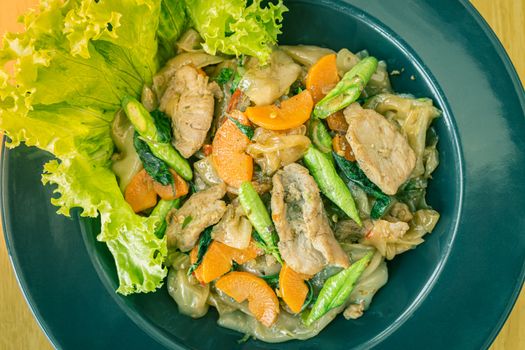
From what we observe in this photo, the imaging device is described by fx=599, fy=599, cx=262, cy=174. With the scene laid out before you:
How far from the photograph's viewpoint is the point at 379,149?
3.40 meters

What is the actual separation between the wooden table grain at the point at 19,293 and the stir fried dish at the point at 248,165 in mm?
1020

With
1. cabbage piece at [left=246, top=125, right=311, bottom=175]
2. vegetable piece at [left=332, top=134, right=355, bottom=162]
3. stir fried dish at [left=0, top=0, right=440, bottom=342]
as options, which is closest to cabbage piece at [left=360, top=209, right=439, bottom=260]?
stir fried dish at [left=0, top=0, right=440, bottom=342]

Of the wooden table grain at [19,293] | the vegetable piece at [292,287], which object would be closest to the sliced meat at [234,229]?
the vegetable piece at [292,287]

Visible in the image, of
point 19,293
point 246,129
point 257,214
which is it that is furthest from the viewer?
point 19,293

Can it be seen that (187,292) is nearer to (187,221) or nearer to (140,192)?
(187,221)

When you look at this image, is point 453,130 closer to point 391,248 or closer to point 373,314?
point 391,248

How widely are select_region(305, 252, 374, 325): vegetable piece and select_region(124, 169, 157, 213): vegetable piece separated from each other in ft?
3.77

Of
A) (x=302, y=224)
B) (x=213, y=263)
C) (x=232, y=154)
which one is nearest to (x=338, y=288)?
(x=302, y=224)

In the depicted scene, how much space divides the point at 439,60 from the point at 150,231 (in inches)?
72.9

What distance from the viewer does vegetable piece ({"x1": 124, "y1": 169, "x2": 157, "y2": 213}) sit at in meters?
3.47

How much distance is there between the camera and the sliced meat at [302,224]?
3.29 metres

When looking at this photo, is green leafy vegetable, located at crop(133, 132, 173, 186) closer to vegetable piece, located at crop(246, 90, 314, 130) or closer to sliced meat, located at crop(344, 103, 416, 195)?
vegetable piece, located at crop(246, 90, 314, 130)

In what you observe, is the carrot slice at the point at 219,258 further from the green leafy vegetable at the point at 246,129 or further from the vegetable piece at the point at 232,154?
the green leafy vegetable at the point at 246,129

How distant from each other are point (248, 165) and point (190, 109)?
463mm
